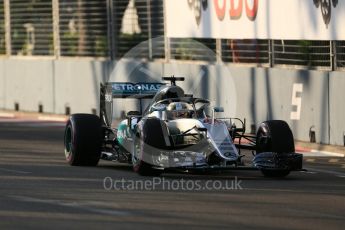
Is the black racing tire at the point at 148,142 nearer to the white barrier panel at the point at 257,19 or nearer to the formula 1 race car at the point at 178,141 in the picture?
the formula 1 race car at the point at 178,141

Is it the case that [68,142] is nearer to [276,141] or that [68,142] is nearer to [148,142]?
[148,142]

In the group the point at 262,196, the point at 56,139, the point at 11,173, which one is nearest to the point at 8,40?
the point at 56,139

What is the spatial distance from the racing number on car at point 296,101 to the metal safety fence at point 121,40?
0.46 metres

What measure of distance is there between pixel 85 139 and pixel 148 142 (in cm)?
206

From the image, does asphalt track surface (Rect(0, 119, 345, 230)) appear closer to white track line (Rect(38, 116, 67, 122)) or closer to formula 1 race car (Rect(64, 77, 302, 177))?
formula 1 race car (Rect(64, 77, 302, 177))

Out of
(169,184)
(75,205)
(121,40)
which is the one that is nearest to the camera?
(75,205)

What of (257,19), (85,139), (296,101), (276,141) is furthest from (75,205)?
(257,19)

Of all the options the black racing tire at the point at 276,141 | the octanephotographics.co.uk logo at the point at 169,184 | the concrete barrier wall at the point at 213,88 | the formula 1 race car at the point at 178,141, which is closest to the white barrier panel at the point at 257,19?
the concrete barrier wall at the point at 213,88

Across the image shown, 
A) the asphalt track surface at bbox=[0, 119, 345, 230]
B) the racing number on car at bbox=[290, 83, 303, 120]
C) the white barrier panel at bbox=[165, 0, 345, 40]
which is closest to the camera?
the asphalt track surface at bbox=[0, 119, 345, 230]

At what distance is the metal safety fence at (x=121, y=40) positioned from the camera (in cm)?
2586

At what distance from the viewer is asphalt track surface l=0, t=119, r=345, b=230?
13.4 m

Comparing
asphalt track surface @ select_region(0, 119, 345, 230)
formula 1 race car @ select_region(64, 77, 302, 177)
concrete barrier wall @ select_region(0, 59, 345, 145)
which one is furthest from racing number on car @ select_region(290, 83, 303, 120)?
formula 1 race car @ select_region(64, 77, 302, 177)

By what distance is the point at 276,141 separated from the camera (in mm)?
18297

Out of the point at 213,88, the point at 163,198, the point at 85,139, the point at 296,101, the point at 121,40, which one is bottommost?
the point at 163,198
